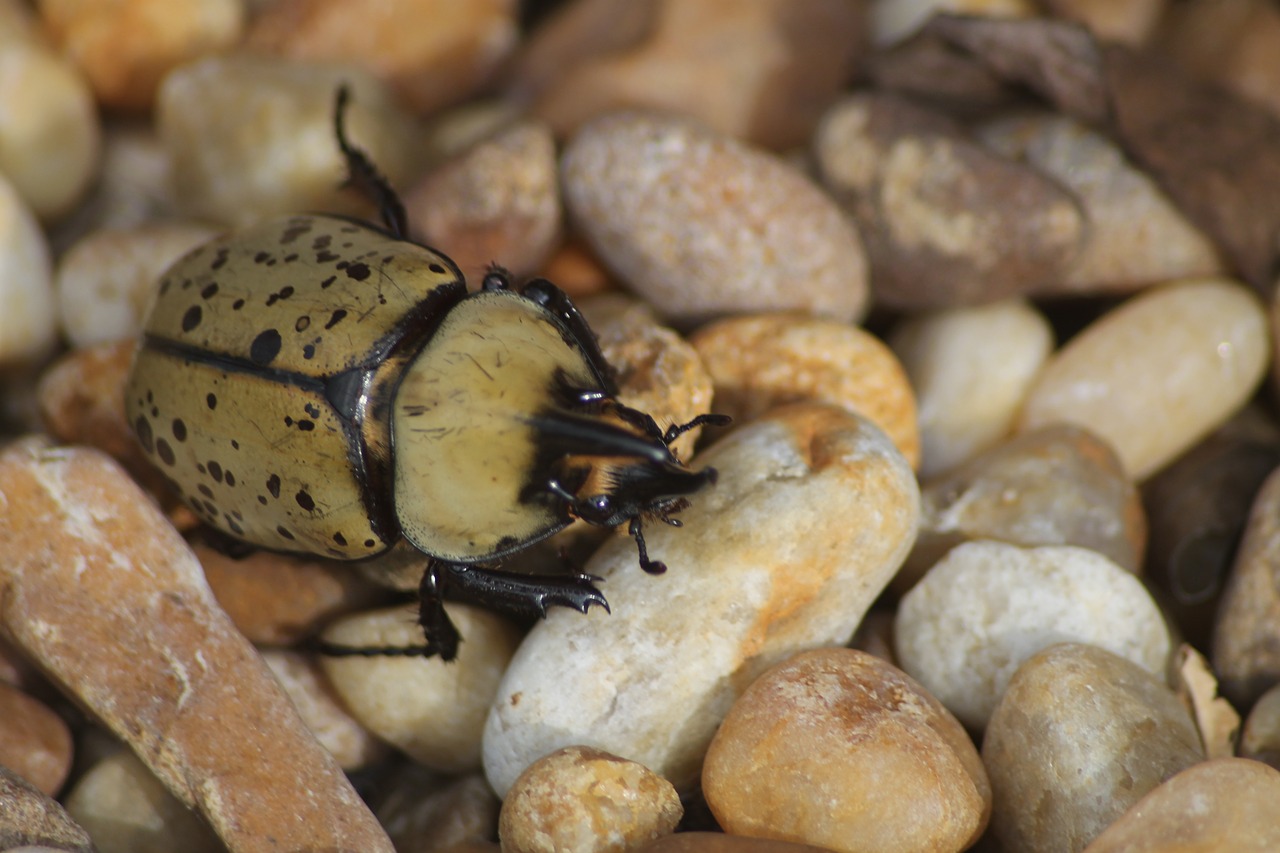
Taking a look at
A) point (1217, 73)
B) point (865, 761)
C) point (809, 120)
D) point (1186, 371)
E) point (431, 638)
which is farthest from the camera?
point (809, 120)

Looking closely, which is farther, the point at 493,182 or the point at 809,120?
the point at 809,120

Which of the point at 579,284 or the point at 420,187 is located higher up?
the point at 420,187

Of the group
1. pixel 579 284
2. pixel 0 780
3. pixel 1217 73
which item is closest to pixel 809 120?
pixel 579 284

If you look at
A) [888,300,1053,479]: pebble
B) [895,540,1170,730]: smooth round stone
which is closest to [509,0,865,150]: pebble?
[888,300,1053,479]: pebble

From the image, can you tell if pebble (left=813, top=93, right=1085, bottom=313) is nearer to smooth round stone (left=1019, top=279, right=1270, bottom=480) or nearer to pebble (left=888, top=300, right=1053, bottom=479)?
pebble (left=888, top=300, right=1053, bottom=479)

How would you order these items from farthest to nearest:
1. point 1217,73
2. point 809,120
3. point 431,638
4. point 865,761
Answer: point 809,120 → point 1217,73 → point 431,638 → point 865,761

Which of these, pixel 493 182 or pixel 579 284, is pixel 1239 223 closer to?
pixel 579 284

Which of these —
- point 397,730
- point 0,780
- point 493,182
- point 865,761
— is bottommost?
point 397,730
